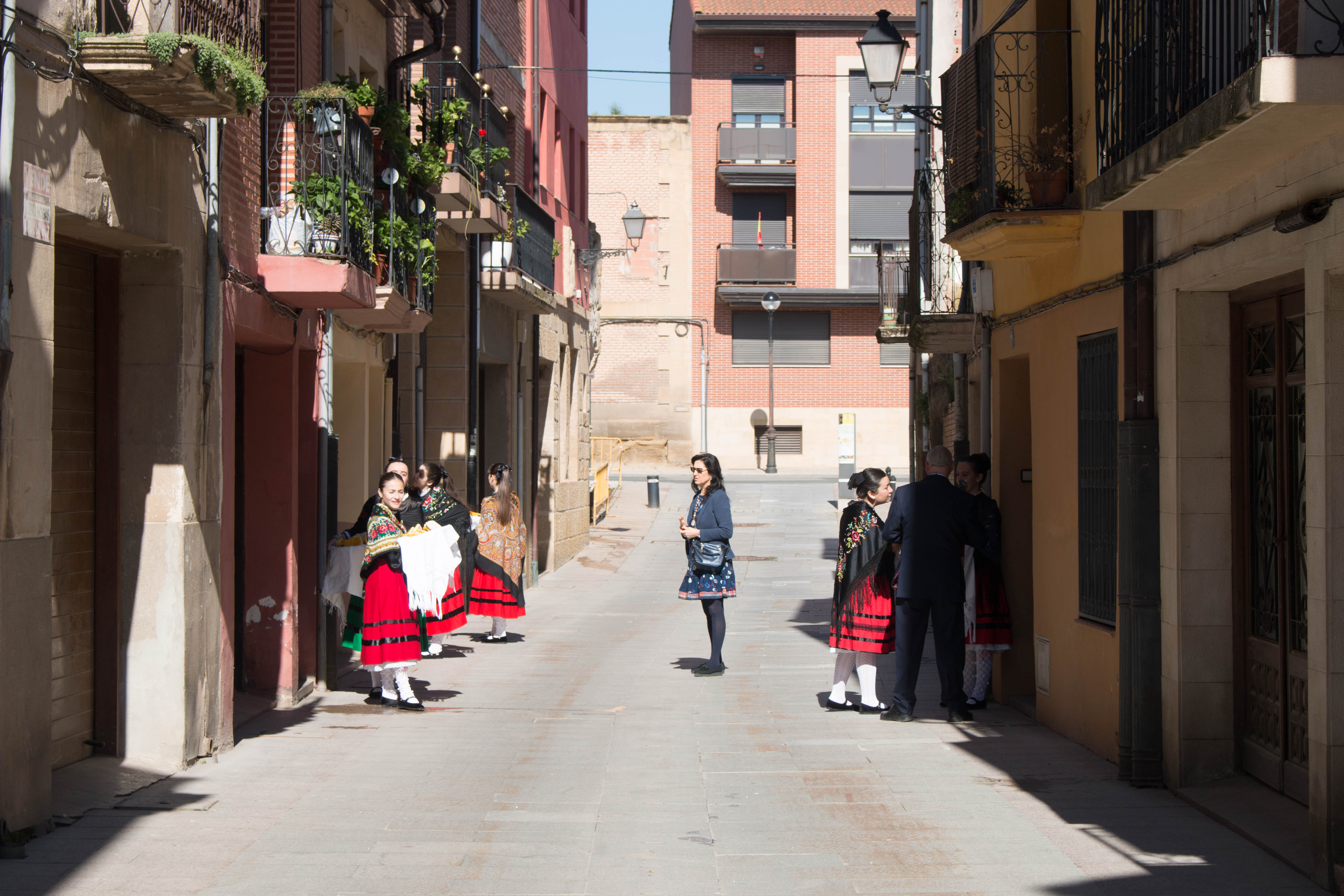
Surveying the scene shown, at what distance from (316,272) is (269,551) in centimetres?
225

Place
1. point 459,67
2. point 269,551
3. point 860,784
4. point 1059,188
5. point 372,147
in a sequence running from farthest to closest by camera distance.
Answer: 1. point 459,67
2. point 372,147
3. point 269,551
4. point 1059,188
5. point 860,784

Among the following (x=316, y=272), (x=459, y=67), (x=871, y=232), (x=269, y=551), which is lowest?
(x=269, y=551)

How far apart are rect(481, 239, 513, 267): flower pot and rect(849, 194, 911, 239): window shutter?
27.8 m

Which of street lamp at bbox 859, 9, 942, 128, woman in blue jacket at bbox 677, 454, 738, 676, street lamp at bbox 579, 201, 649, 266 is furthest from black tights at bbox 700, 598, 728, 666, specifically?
street lamp at bbox 579, 201, 649, 266

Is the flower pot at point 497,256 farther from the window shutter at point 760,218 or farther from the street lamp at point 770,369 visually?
the window shutter at point 760,218

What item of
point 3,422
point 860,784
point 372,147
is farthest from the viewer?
point 372,147

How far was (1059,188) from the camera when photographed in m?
9.30

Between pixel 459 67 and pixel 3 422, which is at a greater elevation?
pixel 459 67

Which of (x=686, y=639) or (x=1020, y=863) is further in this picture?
(x=686, y=639)

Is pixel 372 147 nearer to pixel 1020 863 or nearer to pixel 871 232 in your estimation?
pixel 1020 863

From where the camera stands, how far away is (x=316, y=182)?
33.6ft

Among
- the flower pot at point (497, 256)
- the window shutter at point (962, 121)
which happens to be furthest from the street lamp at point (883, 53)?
the flower pot at point (497, 256)

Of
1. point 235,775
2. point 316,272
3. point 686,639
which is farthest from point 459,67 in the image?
point 235,775

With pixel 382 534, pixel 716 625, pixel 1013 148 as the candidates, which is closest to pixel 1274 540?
pixel 1013 148
